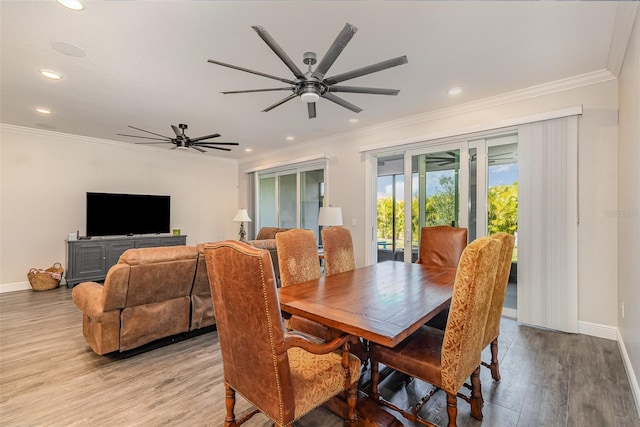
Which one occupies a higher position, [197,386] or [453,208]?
[453,208]

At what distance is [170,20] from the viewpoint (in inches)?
85.0

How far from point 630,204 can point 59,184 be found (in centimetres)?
768

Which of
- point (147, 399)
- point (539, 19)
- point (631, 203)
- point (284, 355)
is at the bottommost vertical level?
point (147, 399)

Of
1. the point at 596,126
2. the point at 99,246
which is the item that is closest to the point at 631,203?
the point at 596,126

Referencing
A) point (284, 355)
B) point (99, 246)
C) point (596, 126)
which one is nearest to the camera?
point (284, 355)

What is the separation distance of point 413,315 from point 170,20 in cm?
262

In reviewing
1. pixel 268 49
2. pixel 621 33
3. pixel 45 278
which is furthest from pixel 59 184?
pixel 621 33

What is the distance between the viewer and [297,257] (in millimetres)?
2490

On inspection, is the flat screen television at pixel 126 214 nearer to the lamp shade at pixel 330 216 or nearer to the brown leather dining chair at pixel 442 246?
the lamp shade at pixel 330 216

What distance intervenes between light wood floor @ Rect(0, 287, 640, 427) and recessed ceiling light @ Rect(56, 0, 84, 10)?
2.69m

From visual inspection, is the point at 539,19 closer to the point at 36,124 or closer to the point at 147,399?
the point at 147,399

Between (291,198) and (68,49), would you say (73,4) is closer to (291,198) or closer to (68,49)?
(68,49)

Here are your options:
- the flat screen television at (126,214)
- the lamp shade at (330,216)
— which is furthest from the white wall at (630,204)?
A: the flat screen television at (126,214)

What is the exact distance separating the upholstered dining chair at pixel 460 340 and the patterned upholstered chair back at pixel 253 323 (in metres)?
0.71
